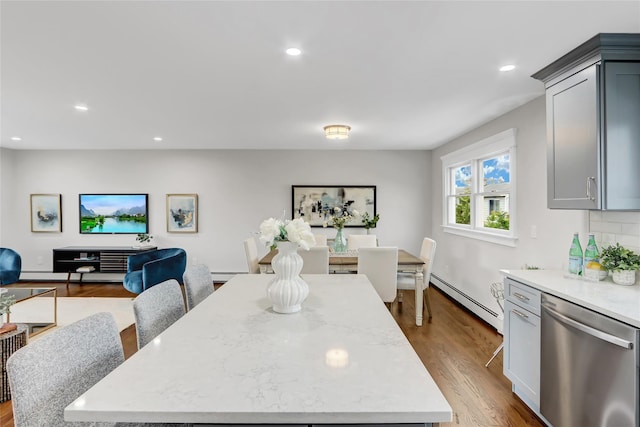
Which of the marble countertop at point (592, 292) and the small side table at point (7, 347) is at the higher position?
the marble countertop at point (592, 292)

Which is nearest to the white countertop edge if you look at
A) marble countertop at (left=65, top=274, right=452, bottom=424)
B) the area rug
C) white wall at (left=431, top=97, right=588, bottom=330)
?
marble countertop at (left=65, top=274, right=452, bottom=424)

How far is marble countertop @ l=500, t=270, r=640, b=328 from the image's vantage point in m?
1.60

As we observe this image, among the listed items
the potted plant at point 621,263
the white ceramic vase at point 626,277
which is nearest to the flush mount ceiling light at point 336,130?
the potted plant at point 621,263

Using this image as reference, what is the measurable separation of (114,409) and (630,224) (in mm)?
2934

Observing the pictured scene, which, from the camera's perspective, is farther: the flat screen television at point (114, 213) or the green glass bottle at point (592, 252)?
the flat screen television at point (114, 213)

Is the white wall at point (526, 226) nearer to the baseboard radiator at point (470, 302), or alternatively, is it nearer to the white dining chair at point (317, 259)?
the baseboard radiator at point (470, 302)

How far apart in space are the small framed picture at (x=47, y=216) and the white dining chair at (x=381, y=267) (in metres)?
5.72

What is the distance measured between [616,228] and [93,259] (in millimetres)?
6753

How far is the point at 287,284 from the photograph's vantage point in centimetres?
163

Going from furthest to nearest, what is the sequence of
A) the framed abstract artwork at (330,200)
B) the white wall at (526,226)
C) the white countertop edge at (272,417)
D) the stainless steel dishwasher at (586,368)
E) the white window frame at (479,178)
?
the framed abstract artwork at (330,200) < the white window frame at (479,178) < the white wall at (526,226) < the stainless steel dishwasher at (586,368) < the white countertop edge at (272,417)

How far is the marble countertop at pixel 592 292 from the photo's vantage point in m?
1.60

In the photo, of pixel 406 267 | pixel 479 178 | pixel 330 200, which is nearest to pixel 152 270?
pixel 330 200

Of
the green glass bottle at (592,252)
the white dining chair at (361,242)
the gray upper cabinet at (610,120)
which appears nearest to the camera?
the gray upper cabinet at (610,120)

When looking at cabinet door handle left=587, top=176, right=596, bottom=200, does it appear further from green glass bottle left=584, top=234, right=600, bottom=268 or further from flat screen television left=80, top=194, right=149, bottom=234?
flat screen television left=80, top=194, right=149, bottom=234
